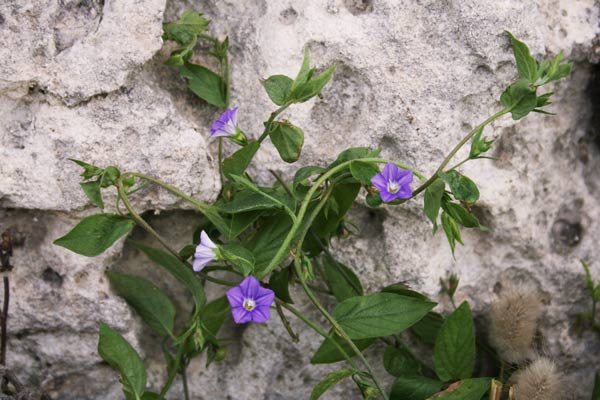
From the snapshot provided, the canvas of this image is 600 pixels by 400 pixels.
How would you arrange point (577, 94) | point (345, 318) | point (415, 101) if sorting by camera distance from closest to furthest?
1. point (345, 318)
2. point (415, 101)
3. point (577, 94)

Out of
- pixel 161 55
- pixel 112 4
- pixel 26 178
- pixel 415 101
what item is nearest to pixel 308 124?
pixel 415 101

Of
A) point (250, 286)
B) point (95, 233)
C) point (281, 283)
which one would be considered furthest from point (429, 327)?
point (95, 233)

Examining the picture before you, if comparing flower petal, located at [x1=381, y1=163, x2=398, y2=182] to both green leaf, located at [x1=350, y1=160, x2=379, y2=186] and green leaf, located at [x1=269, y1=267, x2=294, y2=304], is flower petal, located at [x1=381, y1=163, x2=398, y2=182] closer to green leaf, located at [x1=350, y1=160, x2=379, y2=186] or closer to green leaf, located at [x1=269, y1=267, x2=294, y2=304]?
green leaf, located at [x1=350, y1=160, x2=379, y2=186]

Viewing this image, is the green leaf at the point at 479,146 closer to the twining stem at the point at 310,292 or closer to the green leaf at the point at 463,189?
the green leaf at the point at 463,189

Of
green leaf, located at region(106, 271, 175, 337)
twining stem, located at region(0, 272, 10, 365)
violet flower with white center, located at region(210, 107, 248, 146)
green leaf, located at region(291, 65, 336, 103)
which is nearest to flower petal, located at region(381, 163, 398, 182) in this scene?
green leaf, located at region(291, 65, 336, 103)

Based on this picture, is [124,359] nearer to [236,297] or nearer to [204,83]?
[236,297]

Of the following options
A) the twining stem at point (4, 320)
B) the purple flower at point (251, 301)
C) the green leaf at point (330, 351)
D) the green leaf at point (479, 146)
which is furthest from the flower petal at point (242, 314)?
the twining stem at point (4, 320)

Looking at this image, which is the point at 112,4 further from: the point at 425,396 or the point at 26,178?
the point at 425,396
